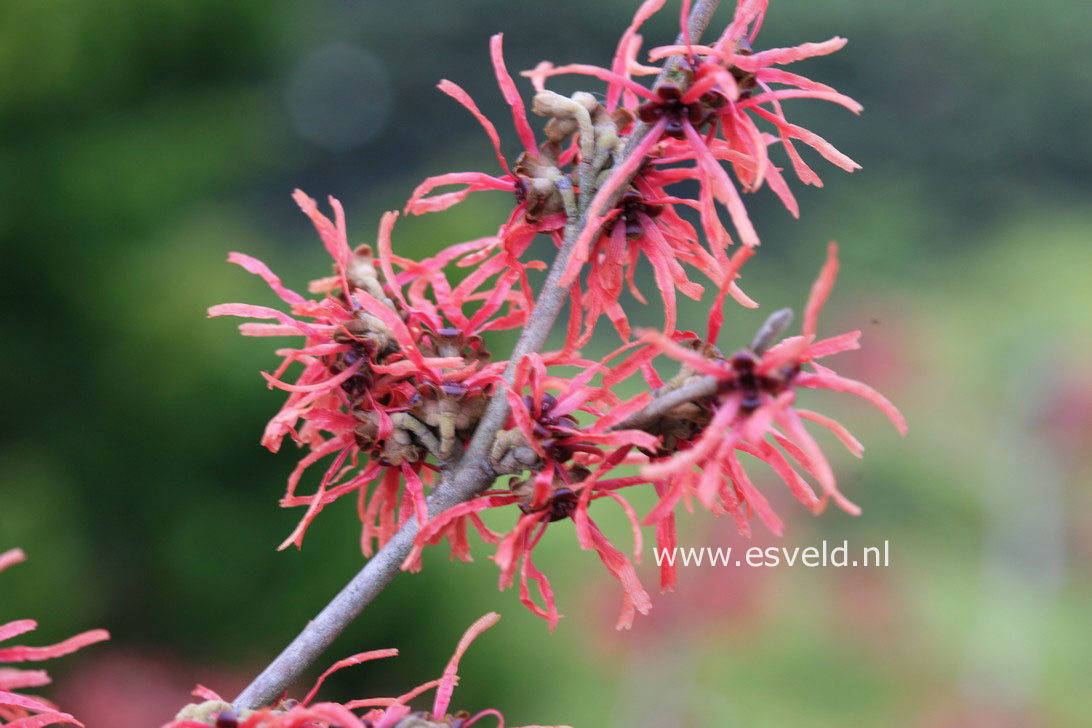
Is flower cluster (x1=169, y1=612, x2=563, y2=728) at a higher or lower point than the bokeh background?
lower

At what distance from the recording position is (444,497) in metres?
0.84

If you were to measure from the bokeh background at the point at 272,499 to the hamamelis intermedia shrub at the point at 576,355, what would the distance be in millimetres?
2434

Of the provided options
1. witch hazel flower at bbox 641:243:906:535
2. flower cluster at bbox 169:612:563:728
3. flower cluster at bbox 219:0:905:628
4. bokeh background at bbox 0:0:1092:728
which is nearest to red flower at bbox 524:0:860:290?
flower cluster at bbox 219:0:905:628

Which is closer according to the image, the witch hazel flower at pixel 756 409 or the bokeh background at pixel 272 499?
the witch hazel flower at pixel 756 409

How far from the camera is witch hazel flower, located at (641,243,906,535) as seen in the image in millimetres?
661

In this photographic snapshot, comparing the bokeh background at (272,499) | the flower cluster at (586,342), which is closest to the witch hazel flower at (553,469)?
the flower cluster at (586,342)

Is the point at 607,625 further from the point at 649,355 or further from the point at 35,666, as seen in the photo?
the point at 649,355

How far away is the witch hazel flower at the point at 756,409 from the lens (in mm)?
661

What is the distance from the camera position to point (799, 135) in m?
0.87

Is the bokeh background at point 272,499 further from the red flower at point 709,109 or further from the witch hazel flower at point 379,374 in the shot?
the red flower at point 709,109

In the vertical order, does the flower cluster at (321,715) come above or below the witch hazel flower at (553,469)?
below

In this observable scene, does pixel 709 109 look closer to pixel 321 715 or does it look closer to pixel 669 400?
pixel 669 400

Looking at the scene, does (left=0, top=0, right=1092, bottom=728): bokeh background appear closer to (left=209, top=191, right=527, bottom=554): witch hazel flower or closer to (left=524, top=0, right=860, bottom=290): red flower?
(left=209, top=191, right=527, bottom=554): witch hazel flower

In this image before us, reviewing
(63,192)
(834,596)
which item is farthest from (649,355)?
(834,596)
